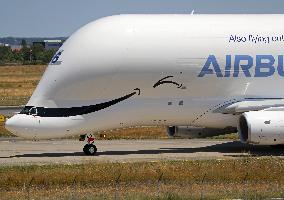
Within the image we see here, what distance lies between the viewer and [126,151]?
37.2 meters

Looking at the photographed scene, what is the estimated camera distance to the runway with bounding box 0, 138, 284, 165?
3375 centimetres

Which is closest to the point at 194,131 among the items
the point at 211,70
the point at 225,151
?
the point at 225,151

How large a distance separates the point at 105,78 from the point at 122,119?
93.9 inches

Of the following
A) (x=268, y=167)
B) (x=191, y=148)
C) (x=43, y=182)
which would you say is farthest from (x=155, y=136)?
(x=43, y=182)

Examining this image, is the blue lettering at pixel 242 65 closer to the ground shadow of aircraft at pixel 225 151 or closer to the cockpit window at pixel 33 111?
the ground shadow of aircraft at pixel 225 151

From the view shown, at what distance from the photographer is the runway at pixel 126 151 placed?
33750 millimetres

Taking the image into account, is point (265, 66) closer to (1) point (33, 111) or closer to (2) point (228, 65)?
(2) point (228, 65)

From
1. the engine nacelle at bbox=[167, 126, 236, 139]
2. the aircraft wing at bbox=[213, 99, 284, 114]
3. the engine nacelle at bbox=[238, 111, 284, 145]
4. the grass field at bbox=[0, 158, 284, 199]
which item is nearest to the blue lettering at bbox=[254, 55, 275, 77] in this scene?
the aircraft wing at bbox=[213, 99, 284, 114]

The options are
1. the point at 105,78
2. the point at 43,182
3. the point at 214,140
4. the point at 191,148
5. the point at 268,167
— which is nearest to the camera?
the point at 43,182

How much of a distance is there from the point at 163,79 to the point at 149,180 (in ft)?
31.8

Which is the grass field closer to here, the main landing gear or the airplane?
the airplane

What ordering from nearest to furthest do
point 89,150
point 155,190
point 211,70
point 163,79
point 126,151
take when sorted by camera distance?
point 155,190 → point 163,79 → point 89,150 → point 211,70 → point 126,151

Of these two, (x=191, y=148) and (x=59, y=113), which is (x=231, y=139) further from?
(x=59, y=113)

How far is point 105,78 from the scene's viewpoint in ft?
114
